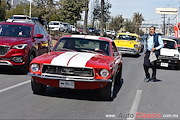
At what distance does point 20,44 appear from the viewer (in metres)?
10.4

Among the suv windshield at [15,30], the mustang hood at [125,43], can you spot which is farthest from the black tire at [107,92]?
the mustang hood at [125,43]

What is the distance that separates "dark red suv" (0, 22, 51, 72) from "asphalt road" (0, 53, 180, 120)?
3.40 ft

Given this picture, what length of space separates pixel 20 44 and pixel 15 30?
4.15ft

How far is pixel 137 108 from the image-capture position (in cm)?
674

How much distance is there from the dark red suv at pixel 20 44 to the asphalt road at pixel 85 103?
40.8 inches

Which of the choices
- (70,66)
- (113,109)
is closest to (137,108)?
(113,109)

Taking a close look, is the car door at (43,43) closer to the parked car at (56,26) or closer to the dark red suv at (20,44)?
the dark red suv at (20,44)

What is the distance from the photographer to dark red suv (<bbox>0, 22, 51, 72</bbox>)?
1023 cm

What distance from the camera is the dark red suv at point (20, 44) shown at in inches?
403

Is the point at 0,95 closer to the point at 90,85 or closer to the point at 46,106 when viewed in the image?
the point at 46,106

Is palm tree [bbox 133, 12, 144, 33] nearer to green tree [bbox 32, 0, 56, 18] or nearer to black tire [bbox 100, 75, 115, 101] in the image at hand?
green tree [bbox 32, 0, 56, 18]

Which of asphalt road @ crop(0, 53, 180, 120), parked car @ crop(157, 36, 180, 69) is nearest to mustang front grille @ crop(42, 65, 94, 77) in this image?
asphalt road @ crop(0, 53, 180, 120)

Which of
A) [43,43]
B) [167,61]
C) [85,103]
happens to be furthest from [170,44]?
[85,103]

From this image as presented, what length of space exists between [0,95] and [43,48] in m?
5.19
